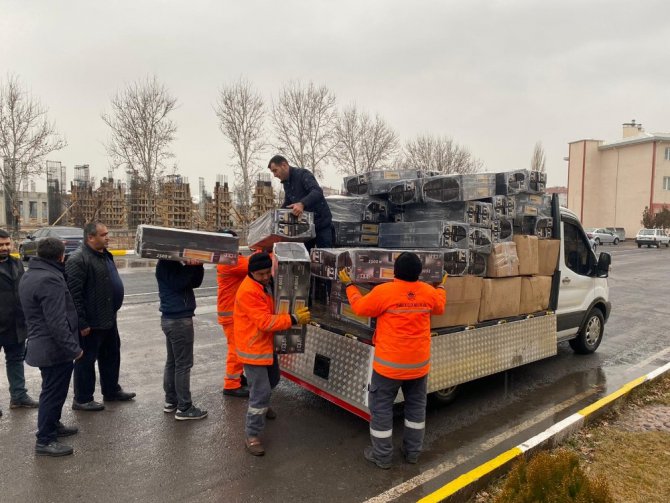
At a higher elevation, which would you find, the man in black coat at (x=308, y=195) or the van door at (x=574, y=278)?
the man in black coat at (x=308, y=195)

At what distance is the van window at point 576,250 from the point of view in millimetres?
6480

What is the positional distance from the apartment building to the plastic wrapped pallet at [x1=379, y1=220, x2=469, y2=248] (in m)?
59.6

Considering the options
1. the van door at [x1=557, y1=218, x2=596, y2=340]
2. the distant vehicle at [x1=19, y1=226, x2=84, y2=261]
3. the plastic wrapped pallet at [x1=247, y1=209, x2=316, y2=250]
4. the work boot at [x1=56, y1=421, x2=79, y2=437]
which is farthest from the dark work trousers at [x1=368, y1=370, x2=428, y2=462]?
the distant vehicle at [x1=19, y1=226, x2=84, y2=261]

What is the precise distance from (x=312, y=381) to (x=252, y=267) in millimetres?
1436

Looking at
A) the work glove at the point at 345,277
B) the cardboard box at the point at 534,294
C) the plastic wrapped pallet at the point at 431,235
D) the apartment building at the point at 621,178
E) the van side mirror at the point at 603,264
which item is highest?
the apartment building at the point at 621,178

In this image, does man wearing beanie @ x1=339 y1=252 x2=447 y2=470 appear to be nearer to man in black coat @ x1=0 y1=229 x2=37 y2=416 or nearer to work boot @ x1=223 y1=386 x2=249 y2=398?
work boot @ x1=223 y1=386 x2=249 y2=398

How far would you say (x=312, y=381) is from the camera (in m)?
4.74

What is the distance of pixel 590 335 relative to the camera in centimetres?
742

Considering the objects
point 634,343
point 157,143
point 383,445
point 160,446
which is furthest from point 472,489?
point 157,143

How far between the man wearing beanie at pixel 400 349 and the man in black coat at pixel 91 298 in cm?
257

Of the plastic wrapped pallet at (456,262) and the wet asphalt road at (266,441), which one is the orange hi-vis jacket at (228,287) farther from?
the plastic wrapped pallet at (456,262)

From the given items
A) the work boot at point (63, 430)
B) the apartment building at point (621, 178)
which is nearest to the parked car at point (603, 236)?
the apartment building at point (621, 178)

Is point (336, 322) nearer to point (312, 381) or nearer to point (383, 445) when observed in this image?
point (312, 381)

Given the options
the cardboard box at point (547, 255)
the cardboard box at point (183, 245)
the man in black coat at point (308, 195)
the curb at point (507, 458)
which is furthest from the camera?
the cardboard box at point (547, 255)
